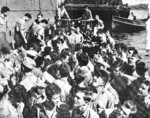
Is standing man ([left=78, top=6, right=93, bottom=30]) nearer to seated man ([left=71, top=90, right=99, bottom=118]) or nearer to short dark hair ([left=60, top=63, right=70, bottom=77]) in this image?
short dark hair ([left=60, top=63, right=70, bottom=77])

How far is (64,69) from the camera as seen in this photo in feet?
18.2

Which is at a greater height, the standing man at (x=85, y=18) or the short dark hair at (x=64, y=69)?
the standing man at (x=85, y=18)

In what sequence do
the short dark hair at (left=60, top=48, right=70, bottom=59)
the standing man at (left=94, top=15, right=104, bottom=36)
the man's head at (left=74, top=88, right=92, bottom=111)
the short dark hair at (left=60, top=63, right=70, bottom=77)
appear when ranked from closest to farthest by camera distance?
the man's head at (left=74, top=88, right=92, bottom=111) → the short dark hair at (left=60, top=63, right=70, bottom=77) → the short dark hair at (left=60, top=48, right=70, bottom=59) → the standing man at (left=94, top=15, right=104, bottom=36)

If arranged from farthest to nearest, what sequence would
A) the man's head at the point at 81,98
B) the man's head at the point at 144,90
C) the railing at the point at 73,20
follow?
the railing at the point at 73,20 < the man's head at the point at 144,90 < the man's head at the point at 81,98

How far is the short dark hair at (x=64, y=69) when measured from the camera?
18.0ft

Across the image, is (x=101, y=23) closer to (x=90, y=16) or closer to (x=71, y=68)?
(x=90, y=16)

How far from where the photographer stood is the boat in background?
679 centimetres

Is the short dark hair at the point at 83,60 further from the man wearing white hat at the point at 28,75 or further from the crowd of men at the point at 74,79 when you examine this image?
the man wearing white hat at the point at 28,75

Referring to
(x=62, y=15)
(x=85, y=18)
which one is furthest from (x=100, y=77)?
(x=62, y=15)

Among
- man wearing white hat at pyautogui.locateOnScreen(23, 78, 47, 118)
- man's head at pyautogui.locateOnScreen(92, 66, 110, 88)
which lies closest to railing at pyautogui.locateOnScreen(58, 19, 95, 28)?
man's head at pyautogui.locateOnScreen(92, 66, 110, 88)

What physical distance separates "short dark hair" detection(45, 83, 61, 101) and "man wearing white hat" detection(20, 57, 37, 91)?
1.10 feet

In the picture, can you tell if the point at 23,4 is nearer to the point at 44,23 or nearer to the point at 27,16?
the point at 27,16

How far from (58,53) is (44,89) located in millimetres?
1597

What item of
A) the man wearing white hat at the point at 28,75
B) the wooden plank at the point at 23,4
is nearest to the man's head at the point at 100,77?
the man wearing white hat at the point at 28,75
